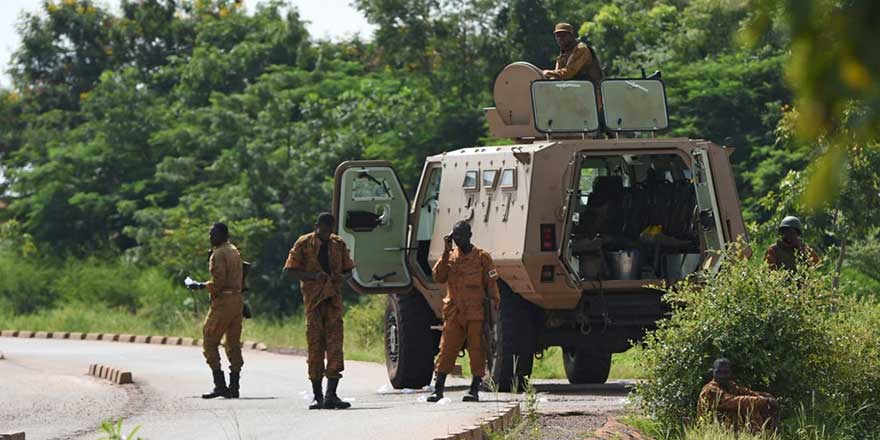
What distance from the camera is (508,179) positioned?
15898 mm

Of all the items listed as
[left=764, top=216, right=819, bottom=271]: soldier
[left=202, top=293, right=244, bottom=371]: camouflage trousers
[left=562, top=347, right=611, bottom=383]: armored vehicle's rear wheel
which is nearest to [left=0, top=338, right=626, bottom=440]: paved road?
[left=562, top=347, right=611, bottom=383]: armored vehicle's rear wheel

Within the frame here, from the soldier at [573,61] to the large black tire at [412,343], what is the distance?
2569 mm

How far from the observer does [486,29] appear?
121ft

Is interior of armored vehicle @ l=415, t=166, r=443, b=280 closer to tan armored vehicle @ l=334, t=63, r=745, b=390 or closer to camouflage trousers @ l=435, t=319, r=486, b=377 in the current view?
tan armored vehicle @ l=334, t=63, r=745, b=390

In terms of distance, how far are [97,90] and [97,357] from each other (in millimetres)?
19861

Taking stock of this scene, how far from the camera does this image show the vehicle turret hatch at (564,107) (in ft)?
52.8

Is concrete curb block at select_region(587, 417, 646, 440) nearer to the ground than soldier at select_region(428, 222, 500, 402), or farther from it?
nearer to the ground

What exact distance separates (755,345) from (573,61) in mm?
4764

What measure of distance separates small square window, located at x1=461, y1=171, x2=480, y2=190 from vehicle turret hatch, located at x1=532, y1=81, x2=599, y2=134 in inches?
33.3

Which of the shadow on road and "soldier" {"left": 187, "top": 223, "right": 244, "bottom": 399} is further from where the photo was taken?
the shadow on road

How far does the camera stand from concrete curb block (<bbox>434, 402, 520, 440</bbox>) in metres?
10.1

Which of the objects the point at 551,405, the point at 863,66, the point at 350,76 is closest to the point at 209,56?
the point at 350,76

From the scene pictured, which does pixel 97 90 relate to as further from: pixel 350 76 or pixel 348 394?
pixel 348 394

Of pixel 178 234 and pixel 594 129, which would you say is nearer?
pixel 594 129
